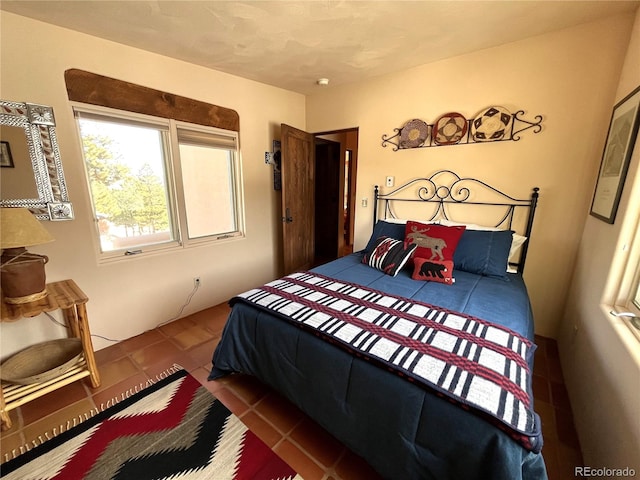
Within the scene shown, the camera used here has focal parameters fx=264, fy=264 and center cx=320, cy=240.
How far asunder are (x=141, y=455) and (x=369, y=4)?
2.83 m

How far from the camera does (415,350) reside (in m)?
1.16

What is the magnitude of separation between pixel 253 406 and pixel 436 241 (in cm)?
177

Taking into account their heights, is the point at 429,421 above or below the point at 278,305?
below

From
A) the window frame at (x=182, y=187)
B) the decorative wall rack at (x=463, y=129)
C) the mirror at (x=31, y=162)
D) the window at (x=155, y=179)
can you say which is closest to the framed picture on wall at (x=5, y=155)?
the mirror at (x=31, y=162)

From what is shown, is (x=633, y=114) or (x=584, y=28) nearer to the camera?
(x=633, y=114)

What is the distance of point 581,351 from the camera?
1602 millimetres

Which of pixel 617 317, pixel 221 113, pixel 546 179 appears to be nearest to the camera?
pixel 617 317

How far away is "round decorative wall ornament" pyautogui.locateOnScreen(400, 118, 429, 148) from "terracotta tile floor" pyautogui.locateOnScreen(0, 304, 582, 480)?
209 centimetres

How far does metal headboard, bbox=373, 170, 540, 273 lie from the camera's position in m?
2.24

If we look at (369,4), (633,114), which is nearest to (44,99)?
(369,4)

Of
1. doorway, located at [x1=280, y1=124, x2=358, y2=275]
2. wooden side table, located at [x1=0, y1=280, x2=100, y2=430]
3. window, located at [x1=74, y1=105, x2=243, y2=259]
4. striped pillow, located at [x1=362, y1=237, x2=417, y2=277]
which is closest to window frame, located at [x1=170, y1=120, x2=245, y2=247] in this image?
window, located at [x1=74, y1=105, x2=243, y2=259]

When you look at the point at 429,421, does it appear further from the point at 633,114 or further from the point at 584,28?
the point at 584,28

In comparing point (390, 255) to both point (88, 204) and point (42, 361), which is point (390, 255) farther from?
point (42, 361)
